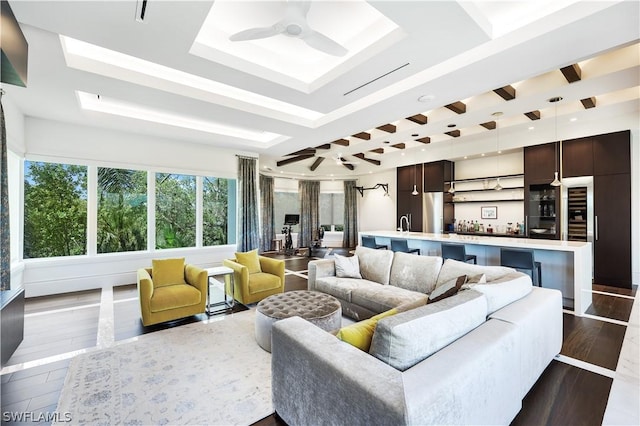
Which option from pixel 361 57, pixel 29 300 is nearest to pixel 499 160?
pixel 361 57

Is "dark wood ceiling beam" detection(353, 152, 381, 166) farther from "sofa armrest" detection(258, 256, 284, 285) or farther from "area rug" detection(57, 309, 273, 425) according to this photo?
"area rug" detection(57, 309, 273, 425)

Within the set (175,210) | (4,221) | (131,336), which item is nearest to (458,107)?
(131,336)

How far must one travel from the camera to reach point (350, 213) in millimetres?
11031

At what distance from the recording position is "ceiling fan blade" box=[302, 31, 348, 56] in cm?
251

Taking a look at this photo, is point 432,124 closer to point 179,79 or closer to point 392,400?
point 179,79

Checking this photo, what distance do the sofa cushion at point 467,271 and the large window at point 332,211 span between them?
8.27 meters

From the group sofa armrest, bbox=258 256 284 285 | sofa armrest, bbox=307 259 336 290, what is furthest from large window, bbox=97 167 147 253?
sofa armrest, bbox=307 259 336 290

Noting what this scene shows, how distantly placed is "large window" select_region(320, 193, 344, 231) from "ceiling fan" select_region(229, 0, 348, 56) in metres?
9.10

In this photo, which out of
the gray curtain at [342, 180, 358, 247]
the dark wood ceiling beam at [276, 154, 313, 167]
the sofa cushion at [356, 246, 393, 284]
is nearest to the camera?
the sofa cushion at [356, 246, 393, 284]

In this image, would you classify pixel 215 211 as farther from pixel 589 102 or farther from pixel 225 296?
pixel 589 102

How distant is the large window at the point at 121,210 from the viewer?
542cm

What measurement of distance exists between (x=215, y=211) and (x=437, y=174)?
20.4 ft

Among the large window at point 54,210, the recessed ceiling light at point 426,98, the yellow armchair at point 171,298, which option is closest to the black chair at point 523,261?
the recessed ceiling light at point 426,98

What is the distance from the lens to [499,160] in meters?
7.23
